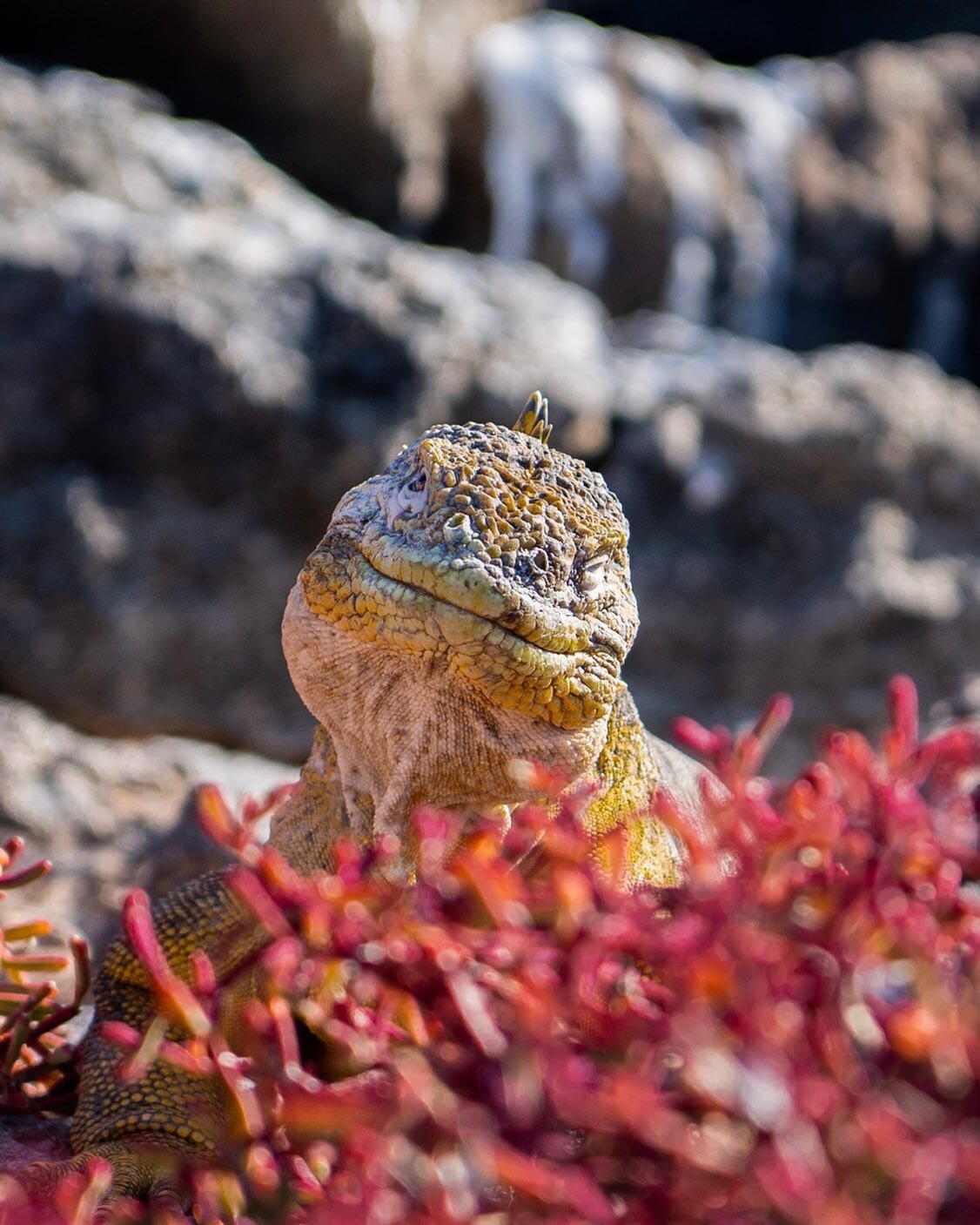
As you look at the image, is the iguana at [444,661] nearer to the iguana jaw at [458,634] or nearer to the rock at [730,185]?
the iguana jaw at [458,634]

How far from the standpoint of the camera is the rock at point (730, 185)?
11.2 metres

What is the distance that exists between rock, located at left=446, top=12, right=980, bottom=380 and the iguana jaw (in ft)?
29.9

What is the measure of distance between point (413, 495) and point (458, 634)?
29 centimetres

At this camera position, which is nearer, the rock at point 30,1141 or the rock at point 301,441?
the rock at point 30,1141

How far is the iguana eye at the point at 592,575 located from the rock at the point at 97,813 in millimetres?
2280

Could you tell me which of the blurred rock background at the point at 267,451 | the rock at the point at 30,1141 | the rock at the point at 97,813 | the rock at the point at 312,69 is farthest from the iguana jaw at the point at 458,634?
the rock at the point at 312,69

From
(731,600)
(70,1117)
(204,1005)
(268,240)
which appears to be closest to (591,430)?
(731,600)

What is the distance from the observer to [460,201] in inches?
443

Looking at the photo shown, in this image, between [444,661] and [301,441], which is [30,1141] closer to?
[444,661]

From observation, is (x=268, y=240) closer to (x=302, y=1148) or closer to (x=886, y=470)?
(x=886, y=470)

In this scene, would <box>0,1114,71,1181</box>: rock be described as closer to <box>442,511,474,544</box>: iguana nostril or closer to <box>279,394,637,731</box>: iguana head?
<box>279,394,637,731</box>: iguana head

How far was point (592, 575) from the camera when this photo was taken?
2.47m

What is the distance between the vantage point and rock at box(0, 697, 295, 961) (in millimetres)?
4559

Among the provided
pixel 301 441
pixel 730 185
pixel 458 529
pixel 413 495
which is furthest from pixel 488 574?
pixel 730 185
